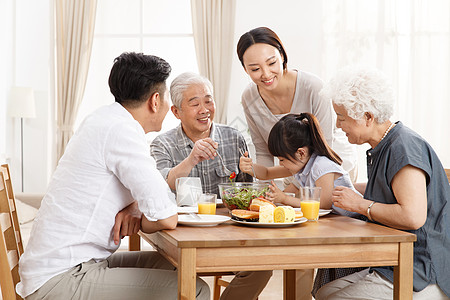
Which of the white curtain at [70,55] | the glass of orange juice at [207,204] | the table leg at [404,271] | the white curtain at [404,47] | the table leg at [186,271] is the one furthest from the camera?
the white curtain at [70,55]

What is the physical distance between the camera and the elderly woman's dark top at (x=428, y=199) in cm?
188

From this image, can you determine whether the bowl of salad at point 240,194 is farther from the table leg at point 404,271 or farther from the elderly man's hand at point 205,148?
the table leg at point 404,271

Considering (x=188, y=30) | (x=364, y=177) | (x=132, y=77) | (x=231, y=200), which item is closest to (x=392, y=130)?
(x=231, y=200)

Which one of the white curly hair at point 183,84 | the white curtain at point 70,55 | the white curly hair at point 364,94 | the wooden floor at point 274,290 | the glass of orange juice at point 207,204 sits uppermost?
the white curtain at point 70,55

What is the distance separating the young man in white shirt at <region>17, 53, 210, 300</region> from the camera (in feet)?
5.79

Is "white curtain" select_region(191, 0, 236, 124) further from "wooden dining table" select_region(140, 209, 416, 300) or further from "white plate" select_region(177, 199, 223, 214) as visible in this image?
"wooden dining table" select_region(140, 209, 416, 300)

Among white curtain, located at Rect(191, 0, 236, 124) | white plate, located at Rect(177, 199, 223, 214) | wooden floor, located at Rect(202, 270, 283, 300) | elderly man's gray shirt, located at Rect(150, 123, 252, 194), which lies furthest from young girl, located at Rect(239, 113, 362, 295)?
white curtain, located at Rect(191, 0, 236, 124)

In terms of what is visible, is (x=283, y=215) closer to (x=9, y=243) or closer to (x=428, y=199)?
(x=428, y=199)

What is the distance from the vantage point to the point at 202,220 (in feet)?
6.20

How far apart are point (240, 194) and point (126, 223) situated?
1.55 feet

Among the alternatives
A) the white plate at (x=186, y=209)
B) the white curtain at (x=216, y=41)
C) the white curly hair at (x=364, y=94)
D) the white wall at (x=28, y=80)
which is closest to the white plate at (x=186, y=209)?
the white plate at (x=186, y=209)

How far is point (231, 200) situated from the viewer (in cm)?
214

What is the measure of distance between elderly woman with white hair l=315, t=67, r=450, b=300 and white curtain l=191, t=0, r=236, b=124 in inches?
140

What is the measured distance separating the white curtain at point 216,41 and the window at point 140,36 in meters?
0.25
